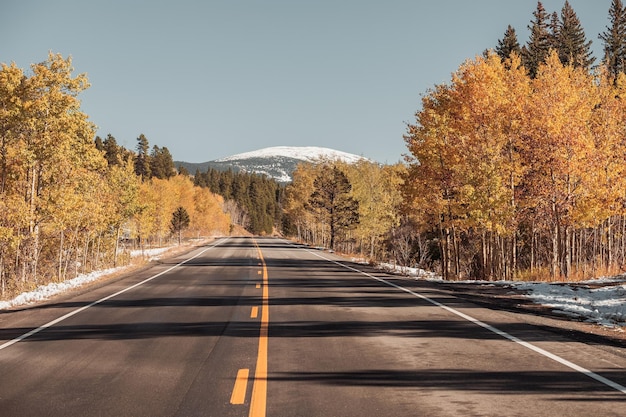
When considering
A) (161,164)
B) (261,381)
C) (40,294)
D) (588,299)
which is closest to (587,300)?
(588,299)

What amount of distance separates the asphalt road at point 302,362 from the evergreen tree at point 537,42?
163 ft

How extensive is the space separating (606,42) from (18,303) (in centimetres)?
6680

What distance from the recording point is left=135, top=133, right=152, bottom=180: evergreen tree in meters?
127

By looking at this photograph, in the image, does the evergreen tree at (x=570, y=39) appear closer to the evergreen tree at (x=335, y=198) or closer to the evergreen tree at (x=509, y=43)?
the evergreen tree at (x=509, y=43)

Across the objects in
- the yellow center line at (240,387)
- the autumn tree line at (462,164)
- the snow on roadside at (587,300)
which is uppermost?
the autumn tree line at (462,164)

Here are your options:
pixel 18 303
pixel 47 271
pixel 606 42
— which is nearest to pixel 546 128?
pixel 18 303

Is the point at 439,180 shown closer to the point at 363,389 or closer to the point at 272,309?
the point at 272,309

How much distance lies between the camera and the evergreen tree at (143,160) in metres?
127

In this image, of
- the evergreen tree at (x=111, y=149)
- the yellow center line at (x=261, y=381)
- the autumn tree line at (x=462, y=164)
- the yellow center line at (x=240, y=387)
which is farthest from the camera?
the evergreen tree at (x=111, y=149)

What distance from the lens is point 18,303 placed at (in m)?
14.8

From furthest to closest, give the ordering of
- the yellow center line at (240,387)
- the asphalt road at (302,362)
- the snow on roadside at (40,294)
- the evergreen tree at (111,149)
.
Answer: the evergreen tree at (111,149), the snow on roadside at (40,294), the yellow center line at (240,387), the asphalt road at (302,362)

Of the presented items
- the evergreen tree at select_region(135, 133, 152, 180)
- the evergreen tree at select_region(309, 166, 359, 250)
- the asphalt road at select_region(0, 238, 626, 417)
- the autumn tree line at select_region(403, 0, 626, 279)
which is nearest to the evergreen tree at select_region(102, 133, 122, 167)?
the evergreen tree at select_region(135, 133, 152, 180)

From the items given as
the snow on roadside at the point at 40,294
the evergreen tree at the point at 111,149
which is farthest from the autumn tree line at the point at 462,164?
the evergreen tree at the point at 111,149

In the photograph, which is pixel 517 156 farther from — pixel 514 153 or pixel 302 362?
pixel 302 362
